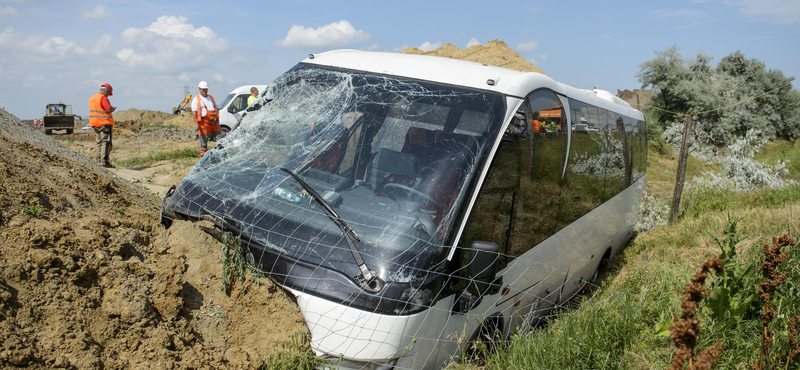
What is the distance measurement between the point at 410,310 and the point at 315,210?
2.93 feet

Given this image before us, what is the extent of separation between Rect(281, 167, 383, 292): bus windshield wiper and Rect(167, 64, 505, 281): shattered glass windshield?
4 cm

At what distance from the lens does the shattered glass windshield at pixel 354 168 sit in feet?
10.9

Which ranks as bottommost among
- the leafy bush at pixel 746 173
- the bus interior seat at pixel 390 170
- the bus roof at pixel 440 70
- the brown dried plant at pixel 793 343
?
the brown dried plant at pixel 793 343

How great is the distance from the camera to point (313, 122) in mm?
4379

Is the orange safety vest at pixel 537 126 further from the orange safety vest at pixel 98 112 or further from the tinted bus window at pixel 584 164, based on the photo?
the orange safety vest at pixel 98 112

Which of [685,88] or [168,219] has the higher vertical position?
[685,88]

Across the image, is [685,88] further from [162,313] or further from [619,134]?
[162,313]

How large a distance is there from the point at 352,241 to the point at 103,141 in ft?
33.3

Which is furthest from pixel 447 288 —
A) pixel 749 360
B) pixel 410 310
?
pixel 749 360

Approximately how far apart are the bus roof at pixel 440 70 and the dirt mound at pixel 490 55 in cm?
1621

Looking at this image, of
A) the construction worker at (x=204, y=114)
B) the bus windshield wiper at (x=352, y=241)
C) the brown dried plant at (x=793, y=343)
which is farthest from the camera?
the construction worker at (x=204, y=114)

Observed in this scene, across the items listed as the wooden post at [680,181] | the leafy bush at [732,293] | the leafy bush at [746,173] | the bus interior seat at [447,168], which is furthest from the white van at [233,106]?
the leafy bush at [732,293]

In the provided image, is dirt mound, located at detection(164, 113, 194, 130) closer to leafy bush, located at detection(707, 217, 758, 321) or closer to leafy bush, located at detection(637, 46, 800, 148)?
leafy bush, located at detection(637, 46, 800, 148)

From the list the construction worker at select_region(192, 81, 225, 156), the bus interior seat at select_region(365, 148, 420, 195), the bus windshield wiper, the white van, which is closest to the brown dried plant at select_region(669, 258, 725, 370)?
the bus windshield wiper
